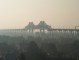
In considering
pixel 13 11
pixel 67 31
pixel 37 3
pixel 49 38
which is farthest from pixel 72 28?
pixel 13 11

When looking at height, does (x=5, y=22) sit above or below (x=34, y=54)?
above

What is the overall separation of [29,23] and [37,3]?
0.24 m

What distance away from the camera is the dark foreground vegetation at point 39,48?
2.44 m

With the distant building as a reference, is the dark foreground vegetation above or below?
below

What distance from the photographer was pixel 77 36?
2430 mm

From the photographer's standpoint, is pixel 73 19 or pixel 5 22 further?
pixel 5 22

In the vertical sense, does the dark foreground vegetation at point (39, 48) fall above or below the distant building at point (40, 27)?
below

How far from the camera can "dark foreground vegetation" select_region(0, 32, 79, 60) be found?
7.99 feet

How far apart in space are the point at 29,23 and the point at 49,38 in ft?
0.95

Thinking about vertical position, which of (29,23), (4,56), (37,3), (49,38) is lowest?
(4,56)

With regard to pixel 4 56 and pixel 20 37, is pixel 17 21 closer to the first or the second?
pixel 20 37

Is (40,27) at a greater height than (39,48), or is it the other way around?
(40,27)

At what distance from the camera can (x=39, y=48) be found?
98.9 inches

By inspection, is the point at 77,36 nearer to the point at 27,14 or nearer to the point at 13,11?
the point at 27,14
